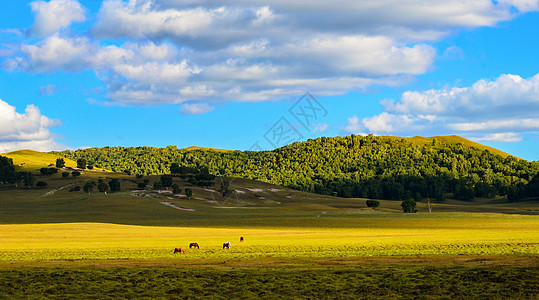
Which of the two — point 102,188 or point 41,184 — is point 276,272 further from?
point 41,184

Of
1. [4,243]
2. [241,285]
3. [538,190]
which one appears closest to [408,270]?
[241,285]

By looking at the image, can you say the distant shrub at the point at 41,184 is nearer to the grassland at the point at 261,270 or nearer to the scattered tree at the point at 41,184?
the scattered tree at the point at 41,184

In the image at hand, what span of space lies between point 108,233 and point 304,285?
48.4m

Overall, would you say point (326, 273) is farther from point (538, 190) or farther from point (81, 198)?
point (538, 190)

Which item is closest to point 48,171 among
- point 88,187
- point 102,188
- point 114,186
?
point 102,188

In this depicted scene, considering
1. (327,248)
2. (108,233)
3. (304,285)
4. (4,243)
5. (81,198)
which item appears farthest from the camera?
(81,198)

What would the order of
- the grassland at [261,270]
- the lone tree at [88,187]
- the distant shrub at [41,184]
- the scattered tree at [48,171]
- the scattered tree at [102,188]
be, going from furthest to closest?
the scattered tree at [48,171]
the distant shrub at [41,184]
the scattered tree at [102,188]
the lone tree at [88,187]
the grassland at [261,270]

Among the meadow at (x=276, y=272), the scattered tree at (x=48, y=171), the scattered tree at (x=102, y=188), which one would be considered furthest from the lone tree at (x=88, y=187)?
the meadow at (x=276, y=272)

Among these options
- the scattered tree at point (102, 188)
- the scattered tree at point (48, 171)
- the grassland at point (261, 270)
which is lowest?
the grassland at point (261, 270)

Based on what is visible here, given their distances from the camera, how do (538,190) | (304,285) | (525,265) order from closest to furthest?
(304,285)
(525,265)
(538,190)

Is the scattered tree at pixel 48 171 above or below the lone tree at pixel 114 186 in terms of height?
above

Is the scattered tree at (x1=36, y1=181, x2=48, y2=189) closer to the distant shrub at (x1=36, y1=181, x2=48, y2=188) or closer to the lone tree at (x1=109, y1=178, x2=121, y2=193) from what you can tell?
the distant shrub at (x1=36, y1=181, x2=48, y2=188)

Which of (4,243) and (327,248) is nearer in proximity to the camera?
(327,248)

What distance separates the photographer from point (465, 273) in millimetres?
31438
